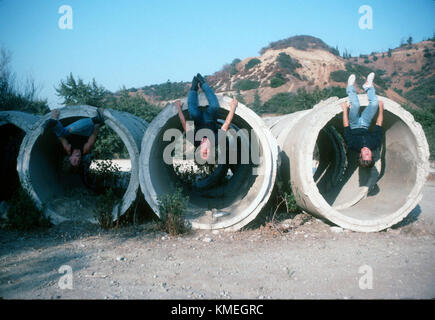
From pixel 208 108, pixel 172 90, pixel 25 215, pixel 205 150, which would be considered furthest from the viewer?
pixel 172 90

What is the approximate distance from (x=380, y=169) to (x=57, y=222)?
5321 mm

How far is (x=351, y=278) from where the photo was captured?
3.00m

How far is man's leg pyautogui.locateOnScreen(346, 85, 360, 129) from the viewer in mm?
4406

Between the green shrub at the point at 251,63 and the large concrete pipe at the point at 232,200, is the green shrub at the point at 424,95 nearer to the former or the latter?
the green shrub at the point at 251,63

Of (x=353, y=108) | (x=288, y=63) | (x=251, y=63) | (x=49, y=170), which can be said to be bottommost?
(x=49, y=170)

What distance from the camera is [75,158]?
15.2 ft

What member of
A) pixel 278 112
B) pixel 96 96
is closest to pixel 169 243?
pixel 96 96

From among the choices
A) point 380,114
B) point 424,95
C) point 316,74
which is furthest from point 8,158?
point 424,95

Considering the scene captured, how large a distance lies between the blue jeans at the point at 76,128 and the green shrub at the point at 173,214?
1.77 metres

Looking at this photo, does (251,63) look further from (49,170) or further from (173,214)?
(173,214)

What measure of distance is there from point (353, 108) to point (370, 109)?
0.76 ft

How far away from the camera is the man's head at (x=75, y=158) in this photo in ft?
15.2
